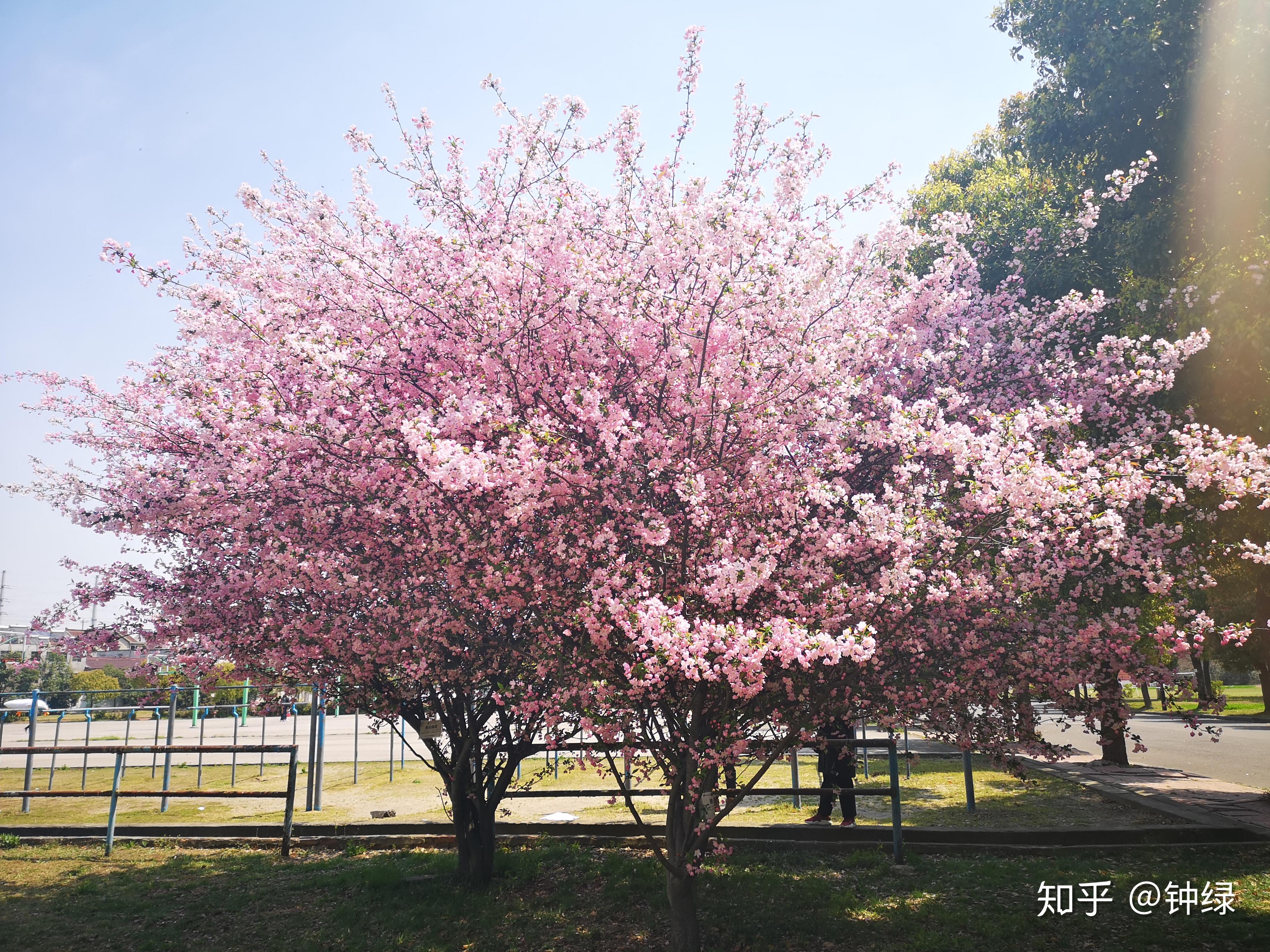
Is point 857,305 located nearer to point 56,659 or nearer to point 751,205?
point 751,205

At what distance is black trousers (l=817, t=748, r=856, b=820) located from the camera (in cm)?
1003

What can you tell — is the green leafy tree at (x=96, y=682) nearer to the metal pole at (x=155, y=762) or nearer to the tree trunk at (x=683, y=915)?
the metal pole at (x=155, y=762)

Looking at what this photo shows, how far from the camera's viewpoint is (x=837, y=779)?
35.9ft

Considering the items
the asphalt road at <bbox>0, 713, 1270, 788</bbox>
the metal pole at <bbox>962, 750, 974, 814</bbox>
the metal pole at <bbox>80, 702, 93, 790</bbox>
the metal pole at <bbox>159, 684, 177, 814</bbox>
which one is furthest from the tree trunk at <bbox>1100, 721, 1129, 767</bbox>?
the metal pole at <bbox>80, 702, 93, 790</bbox>

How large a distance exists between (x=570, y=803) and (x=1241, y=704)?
137 feet

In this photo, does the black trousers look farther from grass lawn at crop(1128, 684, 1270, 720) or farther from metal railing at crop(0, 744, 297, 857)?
grass lawn at crop(1128, 684, 1270, 720)

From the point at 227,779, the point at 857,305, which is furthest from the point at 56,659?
the point at 857,305

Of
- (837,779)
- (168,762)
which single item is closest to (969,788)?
(837,779)

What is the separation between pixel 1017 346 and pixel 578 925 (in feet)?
25.5

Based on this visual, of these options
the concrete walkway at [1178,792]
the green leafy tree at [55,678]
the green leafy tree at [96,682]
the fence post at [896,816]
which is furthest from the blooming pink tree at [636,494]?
the green leafy tree at [55,678]

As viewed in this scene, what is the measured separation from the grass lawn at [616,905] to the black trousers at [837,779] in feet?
3.55

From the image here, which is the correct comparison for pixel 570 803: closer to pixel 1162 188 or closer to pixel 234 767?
pixel 234 767

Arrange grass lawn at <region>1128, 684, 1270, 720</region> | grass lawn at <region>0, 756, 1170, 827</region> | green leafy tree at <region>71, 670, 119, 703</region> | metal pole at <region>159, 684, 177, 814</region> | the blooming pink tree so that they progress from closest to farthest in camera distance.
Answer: the blooming pink tree < grass lawn at <region>0, 756, 1170, 827</region> < metal pole at <region>159, 684, 177, 814</region> < grass lawn at <region>1128, 684, 1270, 720</region> < green leafy tree at <region>71, 670, 119, 703</region>

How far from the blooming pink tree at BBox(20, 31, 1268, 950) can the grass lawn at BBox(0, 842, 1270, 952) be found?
0.82 m
